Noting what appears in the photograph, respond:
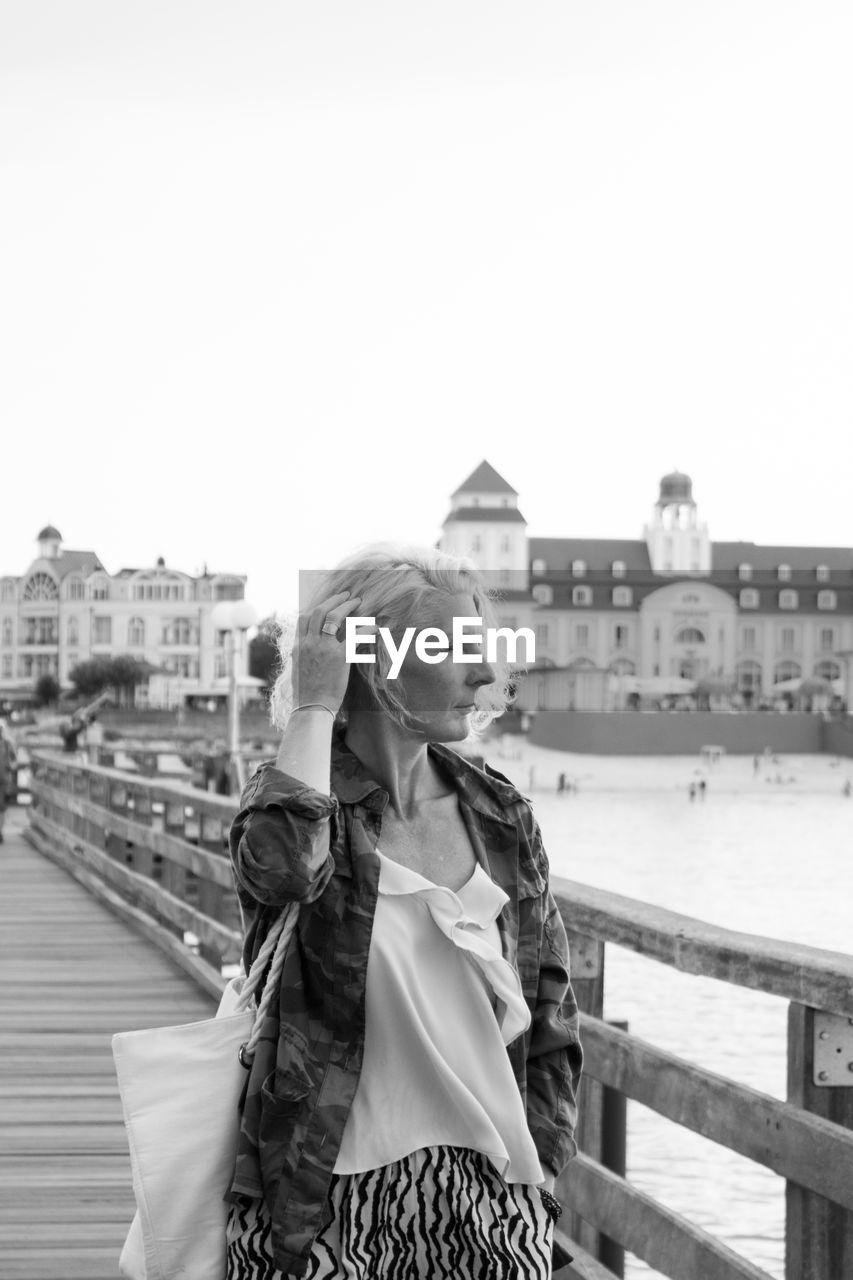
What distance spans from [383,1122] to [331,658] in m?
0.54

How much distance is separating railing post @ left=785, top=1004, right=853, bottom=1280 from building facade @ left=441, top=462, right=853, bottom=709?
13874cm

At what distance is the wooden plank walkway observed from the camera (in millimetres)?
3998

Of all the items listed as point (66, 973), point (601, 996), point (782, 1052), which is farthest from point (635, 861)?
point (601, 996)

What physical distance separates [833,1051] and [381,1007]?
0.76m

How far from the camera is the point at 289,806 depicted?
1880mm

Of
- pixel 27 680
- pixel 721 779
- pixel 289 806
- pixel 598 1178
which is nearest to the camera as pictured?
pixel 289 806

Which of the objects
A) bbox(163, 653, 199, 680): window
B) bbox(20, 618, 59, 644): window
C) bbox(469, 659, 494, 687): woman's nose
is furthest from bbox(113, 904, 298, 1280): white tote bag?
bbox(20, 618, 59, 644): window

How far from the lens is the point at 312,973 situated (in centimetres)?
195

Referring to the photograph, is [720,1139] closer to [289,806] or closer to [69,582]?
[289,806]

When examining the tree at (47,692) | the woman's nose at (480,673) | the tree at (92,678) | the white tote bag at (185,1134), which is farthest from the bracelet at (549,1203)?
the tree at (47,692)

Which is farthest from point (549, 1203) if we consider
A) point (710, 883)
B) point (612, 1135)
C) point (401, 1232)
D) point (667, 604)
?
point (667, 604)

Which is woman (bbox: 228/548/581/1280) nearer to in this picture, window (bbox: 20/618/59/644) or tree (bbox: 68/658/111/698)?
tree (bbox: 68/658/111/698)

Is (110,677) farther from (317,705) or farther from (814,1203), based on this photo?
(317,705)

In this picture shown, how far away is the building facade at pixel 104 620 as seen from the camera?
13438 cm
